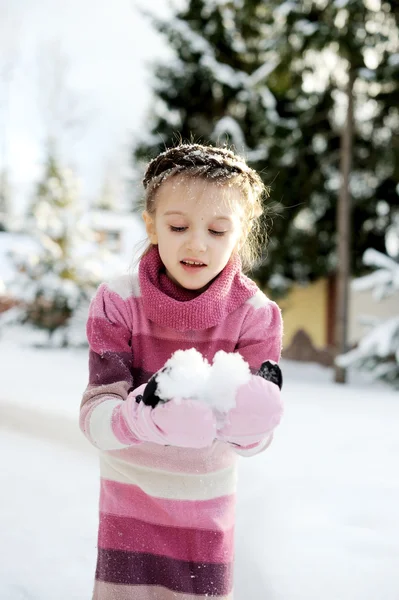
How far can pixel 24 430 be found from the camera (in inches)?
157

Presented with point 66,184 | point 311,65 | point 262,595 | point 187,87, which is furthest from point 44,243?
point 262,595

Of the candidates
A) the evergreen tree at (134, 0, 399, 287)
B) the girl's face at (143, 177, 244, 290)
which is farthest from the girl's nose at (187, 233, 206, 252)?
the evergreen tree at (134, 0, 399, 287)

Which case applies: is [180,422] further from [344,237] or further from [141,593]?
[344,237]

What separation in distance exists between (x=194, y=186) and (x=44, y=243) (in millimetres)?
9268

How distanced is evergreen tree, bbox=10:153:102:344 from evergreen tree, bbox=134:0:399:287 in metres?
1.94

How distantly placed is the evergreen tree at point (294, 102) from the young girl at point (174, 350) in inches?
217

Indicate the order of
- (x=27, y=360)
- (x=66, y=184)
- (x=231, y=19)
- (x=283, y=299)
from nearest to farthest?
1. (x=27, y=360)
2. (x=231, y=19)
3. (x=283, y=299)
4. (x=66, y=184)

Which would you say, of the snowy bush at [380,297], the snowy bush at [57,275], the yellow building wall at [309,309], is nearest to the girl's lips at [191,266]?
the snowy bush at [380,297]

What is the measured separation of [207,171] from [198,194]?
2.2 inches

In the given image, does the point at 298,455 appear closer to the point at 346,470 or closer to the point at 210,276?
the point at 346,470

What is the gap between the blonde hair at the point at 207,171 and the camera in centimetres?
128

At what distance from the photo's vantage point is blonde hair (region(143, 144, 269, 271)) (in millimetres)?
1281

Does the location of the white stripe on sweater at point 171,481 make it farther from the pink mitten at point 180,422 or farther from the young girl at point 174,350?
the pink mitten at point 180,422

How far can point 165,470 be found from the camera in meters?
1.28
